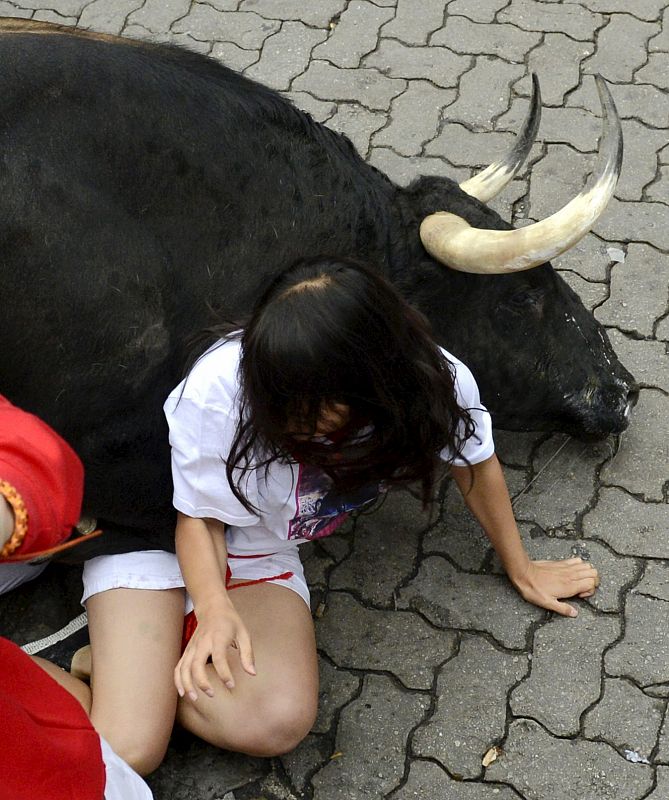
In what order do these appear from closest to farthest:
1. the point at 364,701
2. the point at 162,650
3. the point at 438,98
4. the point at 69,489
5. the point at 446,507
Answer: the point at 69,489 < the point at 162,650 < the point at 364,701 < the point at 446,507 < the point at 438,98

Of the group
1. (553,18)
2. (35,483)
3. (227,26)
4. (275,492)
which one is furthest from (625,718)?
(227,26)

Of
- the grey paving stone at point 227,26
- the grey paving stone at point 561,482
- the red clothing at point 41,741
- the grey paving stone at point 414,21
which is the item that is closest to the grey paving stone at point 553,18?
the grey paving stone at point 414,21

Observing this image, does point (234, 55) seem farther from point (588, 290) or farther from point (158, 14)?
point (588, 290)

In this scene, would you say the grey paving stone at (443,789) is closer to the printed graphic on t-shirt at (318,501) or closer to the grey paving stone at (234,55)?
the printed graphic on t-shirt at (318,501)

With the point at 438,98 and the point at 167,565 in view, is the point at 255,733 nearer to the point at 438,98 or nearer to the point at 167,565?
the point at 167,565

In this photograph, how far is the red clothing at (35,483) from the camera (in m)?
1.36

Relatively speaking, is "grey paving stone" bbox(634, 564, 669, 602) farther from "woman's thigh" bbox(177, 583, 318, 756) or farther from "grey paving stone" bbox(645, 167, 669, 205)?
"grey paving stone" bbox(645, 167, 669, 205)

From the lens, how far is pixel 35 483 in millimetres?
1383

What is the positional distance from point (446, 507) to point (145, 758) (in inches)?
46.5

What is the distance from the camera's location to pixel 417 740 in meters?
2.73

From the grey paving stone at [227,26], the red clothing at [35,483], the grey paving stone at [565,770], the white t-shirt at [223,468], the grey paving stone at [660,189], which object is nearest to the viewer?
the red clothing at [35,483]

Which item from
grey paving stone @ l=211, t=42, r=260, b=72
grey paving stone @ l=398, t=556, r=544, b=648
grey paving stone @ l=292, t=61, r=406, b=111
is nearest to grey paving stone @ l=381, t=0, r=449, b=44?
grey paving stone @ l=292, t=61, r=406, b=111

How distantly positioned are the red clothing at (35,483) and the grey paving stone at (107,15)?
3.84m

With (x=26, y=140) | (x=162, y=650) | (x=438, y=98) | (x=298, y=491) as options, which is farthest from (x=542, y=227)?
(x=438, y=98)
